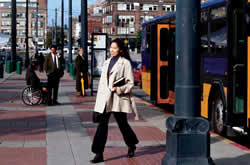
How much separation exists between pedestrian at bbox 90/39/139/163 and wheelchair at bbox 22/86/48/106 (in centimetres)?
924

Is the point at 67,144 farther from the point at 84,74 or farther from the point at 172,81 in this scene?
the point at 84,74

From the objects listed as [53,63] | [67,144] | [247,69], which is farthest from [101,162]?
[53,63]

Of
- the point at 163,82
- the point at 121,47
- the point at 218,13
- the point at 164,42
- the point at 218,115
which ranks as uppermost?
the point at 218,13

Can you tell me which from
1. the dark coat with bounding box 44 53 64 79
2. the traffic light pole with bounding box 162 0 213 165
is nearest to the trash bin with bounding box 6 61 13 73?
the dark coat with bounding box 44 53 64 79

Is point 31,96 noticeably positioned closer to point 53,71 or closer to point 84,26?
point 53,71

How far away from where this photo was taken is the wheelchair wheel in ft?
58.1

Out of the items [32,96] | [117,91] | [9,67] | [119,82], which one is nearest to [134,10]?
[9,67]

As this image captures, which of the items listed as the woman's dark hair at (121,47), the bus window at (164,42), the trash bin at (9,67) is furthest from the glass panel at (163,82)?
the trash bin at (9,67)

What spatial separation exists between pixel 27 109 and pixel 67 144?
6432 mm

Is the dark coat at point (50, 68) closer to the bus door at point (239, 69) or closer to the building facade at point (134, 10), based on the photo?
the bus door at point (239, 69)

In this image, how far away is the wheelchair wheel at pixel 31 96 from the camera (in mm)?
17703

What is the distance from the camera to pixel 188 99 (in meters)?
7.02

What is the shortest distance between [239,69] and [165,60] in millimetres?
6584

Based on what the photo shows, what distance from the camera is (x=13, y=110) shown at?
1619cm
